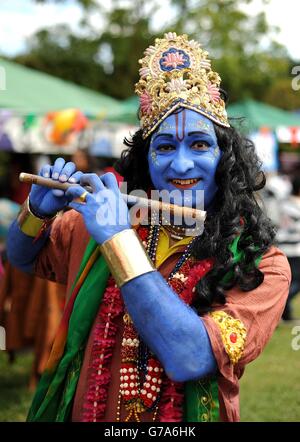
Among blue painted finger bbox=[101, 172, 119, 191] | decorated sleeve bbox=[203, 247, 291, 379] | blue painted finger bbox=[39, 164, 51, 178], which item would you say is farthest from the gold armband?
decorated sleeve bbox=[203, 247, 291, 379]

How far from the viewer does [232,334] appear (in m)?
1.62

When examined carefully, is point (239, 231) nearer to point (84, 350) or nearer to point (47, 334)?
point (84, 350)

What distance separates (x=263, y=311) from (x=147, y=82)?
0.79 metres

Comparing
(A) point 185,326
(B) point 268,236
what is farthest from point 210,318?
(B) point 268,236

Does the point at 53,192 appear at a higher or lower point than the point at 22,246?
higher

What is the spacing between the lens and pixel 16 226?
6.73 feet

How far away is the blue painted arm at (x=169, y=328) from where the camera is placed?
154cm

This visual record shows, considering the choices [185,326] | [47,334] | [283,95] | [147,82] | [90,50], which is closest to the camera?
[185,326]

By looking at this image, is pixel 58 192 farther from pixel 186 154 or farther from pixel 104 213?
pixel 186 154

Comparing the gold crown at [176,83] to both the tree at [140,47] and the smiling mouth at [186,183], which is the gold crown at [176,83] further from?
the tree at [140,47]

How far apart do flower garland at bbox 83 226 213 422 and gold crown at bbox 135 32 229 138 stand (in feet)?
1.47

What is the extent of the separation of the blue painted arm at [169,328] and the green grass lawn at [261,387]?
8.04ft

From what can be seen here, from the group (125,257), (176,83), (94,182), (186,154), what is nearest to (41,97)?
(176,83)

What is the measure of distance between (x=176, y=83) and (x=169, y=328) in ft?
2.55
